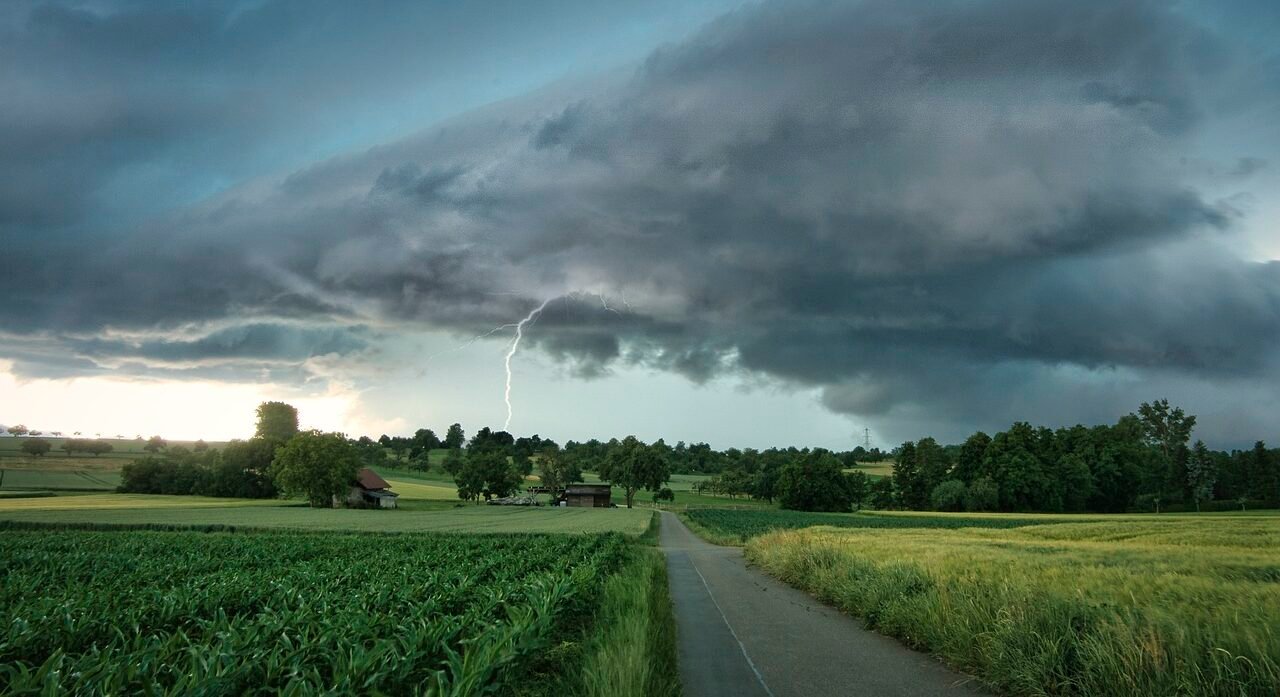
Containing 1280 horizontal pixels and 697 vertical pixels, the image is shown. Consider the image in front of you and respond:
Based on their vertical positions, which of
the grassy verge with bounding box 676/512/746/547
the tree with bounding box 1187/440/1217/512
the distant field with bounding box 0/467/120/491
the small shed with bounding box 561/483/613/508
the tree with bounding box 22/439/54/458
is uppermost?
the tree with bounding box 1187/440/1217/512

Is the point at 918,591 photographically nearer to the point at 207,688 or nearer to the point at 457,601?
the point at 457,601

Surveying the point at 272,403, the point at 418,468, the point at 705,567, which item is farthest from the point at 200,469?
the point at 705,567

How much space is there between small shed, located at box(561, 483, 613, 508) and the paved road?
111262 millimetres

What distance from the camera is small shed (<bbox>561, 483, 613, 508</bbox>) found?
12744 cm

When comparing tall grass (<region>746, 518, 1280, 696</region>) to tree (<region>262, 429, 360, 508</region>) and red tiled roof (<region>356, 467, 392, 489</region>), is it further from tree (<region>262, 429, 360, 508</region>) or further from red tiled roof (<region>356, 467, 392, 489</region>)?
red tiled roof (<region>356, 467, 392, 489</region>)

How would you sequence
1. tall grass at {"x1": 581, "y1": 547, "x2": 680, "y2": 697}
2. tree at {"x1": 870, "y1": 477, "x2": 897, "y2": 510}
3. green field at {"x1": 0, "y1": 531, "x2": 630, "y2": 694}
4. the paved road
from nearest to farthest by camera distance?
green field at {"x1": 0, "y1": 531, "x2": 630, "y2": 694}
tall grass at {"x1": 581, "y1": 547, "x2": 680, "y2": 697}
the paved road
tree at {"x1": 870, "y1": 477, "x2": 897, "y2": 510}

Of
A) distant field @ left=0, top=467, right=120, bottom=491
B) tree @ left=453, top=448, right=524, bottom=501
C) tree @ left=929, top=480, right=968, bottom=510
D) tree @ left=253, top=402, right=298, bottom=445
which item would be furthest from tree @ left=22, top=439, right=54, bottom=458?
tree @ left=929, top=480, right=968, bottom=510

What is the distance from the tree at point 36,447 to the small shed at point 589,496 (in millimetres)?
103044

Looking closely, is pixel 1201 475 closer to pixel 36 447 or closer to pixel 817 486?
pixel 817 486

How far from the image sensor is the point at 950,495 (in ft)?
374

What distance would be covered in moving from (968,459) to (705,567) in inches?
4359

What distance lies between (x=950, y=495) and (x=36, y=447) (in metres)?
175

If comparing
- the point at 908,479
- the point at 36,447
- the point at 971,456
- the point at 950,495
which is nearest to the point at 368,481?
the point at 36,447

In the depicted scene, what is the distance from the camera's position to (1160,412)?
445 ft
